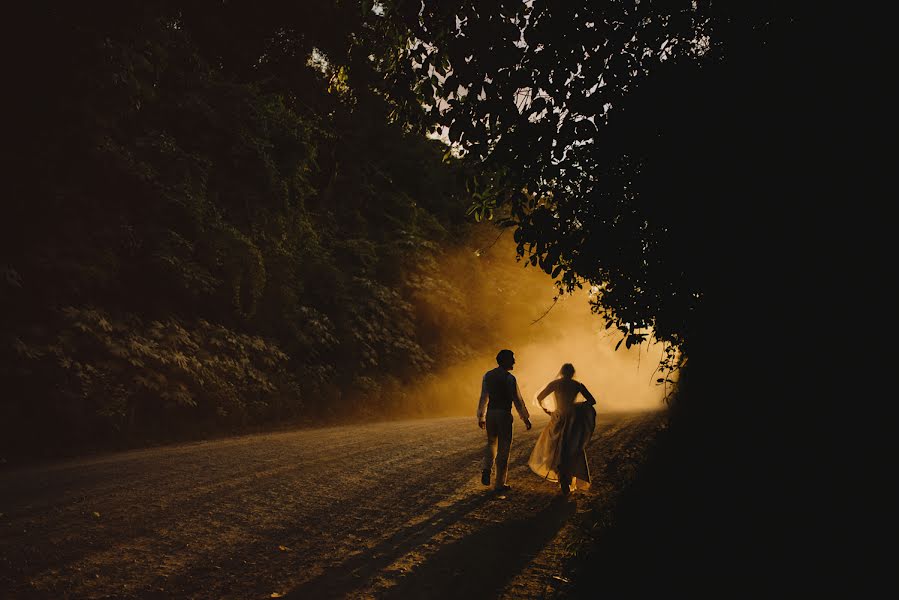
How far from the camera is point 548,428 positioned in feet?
32.5

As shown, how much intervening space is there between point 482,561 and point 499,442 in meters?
3.43

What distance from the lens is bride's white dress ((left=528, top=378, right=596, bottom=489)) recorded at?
922 centimetres

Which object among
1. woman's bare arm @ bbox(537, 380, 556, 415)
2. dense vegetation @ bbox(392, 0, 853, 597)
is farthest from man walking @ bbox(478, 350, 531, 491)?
dense vegetation @ bbox(392, 0, 853, 597)

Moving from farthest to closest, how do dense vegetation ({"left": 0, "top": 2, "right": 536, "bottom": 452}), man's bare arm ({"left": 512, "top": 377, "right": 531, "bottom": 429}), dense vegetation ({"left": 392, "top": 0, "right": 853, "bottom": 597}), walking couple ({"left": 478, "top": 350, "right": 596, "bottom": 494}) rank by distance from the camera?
dense vegetation ({"left": 0, "top": 2, "right": 536, "bottom": 452}) < man's bare arm ({"left": 512, "top": 377, "right": 531, "bottom": 429}) < walking couple ({"left": 478, "top": 350, "right": 596, "bottom": 494}) < dense vegetation ({"left": 392, "top": 0, "right": 853, "bottom": 597})

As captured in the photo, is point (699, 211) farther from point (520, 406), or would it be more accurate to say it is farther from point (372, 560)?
point (520, 406)

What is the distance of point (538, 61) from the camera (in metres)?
5.30

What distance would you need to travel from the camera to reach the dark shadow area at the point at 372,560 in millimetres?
4754

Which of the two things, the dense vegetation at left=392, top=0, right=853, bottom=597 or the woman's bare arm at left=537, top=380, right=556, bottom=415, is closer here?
the dense vegetation at left=392, top=0, right=853, bottom=597

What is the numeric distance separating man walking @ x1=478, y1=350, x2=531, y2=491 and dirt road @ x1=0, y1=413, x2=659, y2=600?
0.36 m

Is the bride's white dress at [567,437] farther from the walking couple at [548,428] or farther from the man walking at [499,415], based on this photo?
the man walking at [499,415]

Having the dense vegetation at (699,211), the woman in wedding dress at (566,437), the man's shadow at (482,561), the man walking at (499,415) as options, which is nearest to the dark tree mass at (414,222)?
the dense vegetation at (699,211)

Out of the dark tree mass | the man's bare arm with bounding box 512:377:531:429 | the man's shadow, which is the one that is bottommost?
the man's shadow

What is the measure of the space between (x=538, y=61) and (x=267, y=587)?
15.6ft

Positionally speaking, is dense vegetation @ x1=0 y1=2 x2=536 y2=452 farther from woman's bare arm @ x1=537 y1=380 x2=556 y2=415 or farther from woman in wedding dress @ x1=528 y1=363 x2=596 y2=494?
woman in wedding dress @ x1=528 y1=363 x2=596 y2=494
